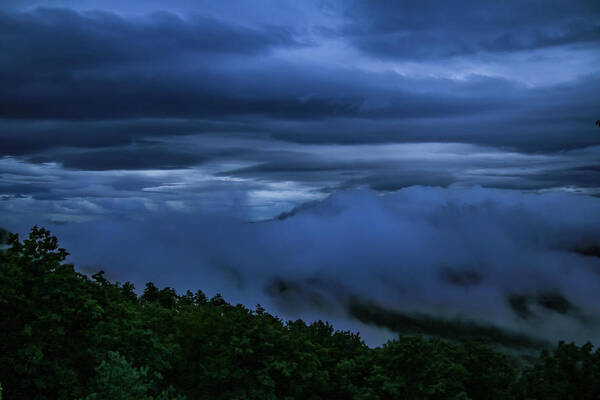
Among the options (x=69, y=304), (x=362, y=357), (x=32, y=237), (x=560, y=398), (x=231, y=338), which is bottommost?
(x=560, y=398)

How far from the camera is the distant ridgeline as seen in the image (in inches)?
1085

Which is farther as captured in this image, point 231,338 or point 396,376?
point 396,376

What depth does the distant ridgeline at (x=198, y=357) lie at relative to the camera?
27562 mm

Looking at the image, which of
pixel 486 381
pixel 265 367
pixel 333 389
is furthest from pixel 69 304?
pixel 486 381

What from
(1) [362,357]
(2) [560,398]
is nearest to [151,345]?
(1) [362,357]

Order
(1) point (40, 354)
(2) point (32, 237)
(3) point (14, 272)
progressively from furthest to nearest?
1. (2) point (32, 237)
2. (3) point (14, 272)
3. (1) point (40, 354)

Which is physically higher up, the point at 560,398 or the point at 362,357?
the point at 362,357

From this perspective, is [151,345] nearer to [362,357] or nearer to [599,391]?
[362,357]

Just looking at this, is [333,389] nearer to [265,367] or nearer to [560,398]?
[265,367]

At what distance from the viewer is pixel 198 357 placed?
3828 centimetres

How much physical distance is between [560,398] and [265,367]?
19.9m

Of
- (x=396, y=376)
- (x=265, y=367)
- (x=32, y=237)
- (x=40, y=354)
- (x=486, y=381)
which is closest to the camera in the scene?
(x=40, y=354)

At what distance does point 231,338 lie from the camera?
35125 mm

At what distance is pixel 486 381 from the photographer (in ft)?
132
